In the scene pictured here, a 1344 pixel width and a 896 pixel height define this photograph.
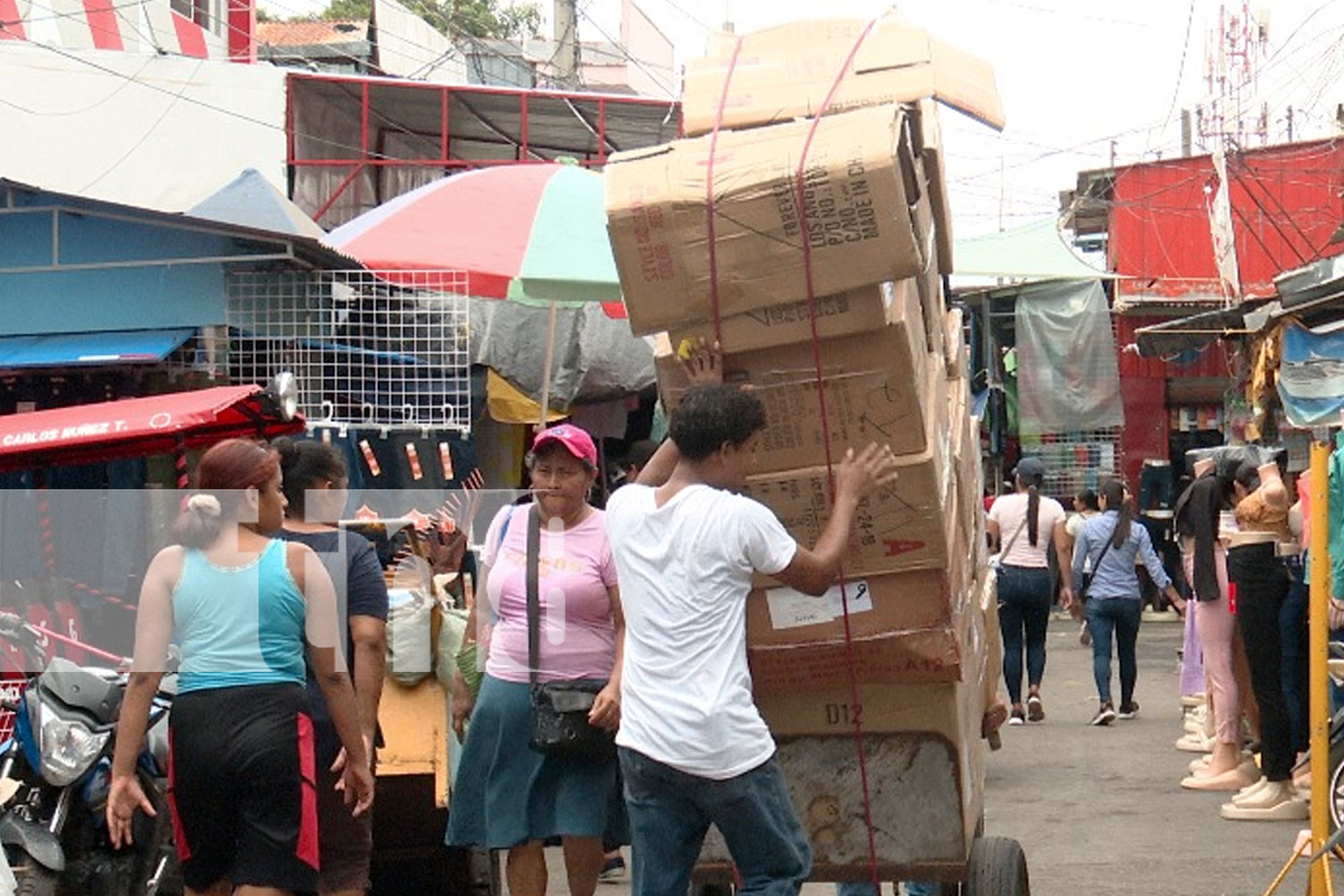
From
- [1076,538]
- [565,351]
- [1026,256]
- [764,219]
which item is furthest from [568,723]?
[1026,256]

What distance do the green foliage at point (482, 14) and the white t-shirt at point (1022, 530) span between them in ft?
94.3

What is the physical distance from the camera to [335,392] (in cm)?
1098

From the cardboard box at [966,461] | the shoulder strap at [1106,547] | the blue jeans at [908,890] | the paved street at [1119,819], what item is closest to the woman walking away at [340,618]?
the blue jeans at [908,890]

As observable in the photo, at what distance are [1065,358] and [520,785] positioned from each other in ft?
63.8

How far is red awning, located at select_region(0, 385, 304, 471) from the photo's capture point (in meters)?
7.20

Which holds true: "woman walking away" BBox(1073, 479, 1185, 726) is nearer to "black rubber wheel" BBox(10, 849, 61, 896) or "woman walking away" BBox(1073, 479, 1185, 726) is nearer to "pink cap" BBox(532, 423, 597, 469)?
"pink cap" BBox(532, 423, 597, 469)

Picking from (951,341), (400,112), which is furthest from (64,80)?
(951,341)

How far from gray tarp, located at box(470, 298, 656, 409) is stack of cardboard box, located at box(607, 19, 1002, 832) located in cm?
767

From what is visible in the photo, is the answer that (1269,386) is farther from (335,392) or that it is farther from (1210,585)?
(335,392)

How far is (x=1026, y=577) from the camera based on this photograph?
13438mm

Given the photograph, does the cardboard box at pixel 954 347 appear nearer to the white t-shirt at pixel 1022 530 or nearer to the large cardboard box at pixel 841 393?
the large cardboard box at pixel 841 393

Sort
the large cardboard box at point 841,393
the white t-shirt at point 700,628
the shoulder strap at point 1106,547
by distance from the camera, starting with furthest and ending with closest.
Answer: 1. the shoulder strap at point 1106,547
2. the large cardboard box at point 841,393
3. the white t-shirt at point 700,628

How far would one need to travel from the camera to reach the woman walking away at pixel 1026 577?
44.1ft

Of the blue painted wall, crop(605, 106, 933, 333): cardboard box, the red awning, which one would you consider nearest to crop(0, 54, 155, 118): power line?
the blue painted wall
